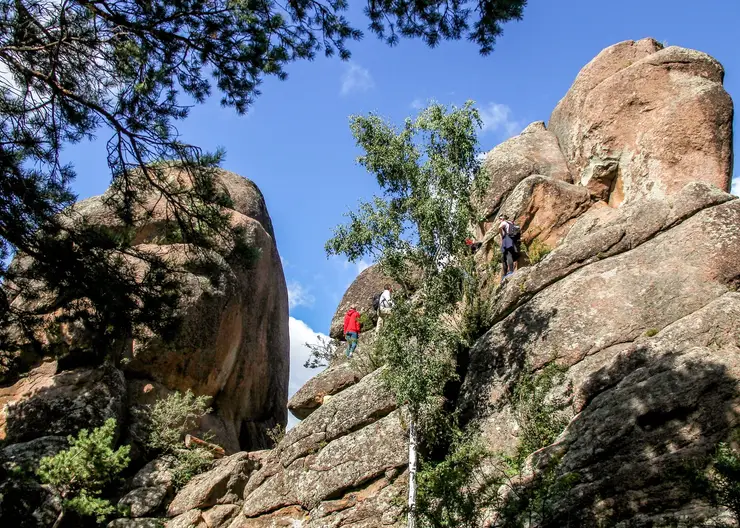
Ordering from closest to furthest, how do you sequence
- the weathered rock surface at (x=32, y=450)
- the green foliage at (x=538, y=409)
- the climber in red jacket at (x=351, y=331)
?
the green foliage at (x=538, y=409) → the weathered rock surface at (x=32, y=450) → the climber in red jacket at (x=351, y=331)

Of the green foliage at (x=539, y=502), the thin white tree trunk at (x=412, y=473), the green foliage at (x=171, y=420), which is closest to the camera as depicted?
the green foliage at (x=539, y=502)

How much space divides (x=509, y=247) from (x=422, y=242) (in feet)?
13.8

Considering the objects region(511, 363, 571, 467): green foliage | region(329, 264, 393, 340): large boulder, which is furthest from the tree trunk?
region(329, 264, 393, 340): large boulder

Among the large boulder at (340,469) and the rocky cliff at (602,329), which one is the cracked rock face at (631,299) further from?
the large boulder at (340,469)

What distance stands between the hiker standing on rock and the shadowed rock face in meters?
6.59

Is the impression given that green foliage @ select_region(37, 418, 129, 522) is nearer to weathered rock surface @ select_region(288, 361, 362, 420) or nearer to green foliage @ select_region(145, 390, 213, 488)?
green foliage @ select_region(145, 390, 213, 488)

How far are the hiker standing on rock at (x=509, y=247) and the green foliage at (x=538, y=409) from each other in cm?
523

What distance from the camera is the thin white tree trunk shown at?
11148 mm

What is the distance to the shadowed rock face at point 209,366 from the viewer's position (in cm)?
1664

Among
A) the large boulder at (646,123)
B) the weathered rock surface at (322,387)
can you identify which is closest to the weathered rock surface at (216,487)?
the weathered rock surface at (322,387)

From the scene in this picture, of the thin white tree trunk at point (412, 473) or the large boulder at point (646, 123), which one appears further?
the large boulder at point (646, 123)

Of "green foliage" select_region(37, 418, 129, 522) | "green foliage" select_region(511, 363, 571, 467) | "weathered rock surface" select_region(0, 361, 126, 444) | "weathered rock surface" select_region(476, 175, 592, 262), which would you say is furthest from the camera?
"weathered rock surface" select_region(476, 175, 592, 262)

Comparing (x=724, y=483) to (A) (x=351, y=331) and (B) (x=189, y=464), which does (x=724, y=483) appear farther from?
(A) (x=351, y=331)

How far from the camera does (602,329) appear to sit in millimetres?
14031
